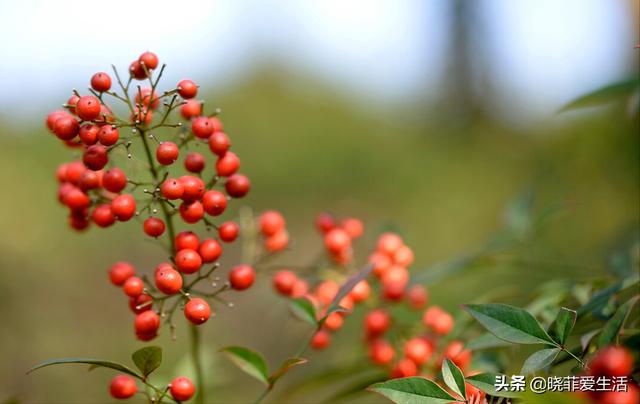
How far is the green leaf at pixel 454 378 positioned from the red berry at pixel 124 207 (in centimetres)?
40

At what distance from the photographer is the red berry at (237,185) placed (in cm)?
84

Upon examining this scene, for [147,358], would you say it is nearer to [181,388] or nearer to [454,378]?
[181,388]

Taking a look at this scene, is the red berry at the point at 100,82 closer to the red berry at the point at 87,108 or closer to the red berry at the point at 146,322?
the red berry at the point at 87,108

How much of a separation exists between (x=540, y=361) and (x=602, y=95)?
1.60ft

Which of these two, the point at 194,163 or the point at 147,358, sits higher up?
the point at 194,163

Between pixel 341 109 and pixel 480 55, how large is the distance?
2.19 metres

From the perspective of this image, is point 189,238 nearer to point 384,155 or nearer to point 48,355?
point 48,355

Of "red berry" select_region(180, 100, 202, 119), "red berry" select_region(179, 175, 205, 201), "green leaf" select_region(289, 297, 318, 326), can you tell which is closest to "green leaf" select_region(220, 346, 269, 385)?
"green leaf" select_region(289, 297, 318, 326)

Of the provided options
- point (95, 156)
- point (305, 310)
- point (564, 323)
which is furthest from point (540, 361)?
point (95, 156)

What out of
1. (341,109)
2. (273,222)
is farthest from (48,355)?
(341,109)

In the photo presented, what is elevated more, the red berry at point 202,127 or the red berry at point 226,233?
the red berry at point 202,127

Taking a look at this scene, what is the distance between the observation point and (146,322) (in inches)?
30.6


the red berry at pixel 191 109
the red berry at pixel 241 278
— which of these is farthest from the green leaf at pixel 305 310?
the red berry at pixel 191 109

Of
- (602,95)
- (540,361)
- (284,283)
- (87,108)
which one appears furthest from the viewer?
(284,283)
